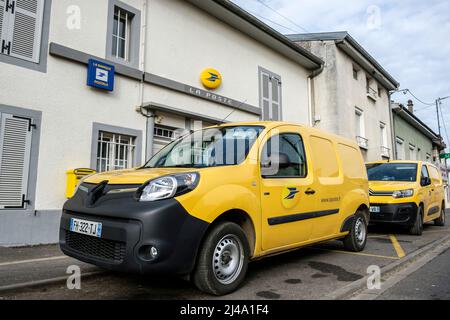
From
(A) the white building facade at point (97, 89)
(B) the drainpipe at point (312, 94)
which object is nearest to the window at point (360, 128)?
(B) the drainpipe at point (312, 94)

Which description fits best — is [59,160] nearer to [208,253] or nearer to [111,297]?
[111,297]

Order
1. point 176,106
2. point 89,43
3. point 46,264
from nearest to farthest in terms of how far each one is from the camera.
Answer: point 46,264, point 89,43, point 176,106

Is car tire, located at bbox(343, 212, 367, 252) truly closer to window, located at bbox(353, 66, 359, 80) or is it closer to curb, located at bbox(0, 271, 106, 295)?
curb, located at bbox(0, 271, 106, 295)

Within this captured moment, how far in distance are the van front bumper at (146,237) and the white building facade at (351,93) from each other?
1325 cm

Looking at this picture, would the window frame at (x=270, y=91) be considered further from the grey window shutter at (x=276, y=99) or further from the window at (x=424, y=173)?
the window at (x=424, y=173)

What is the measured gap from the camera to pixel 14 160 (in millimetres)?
6102

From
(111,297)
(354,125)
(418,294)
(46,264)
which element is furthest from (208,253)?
(354,125)

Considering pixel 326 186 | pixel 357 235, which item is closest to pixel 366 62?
pixel 357 235

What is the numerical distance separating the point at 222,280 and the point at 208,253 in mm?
378

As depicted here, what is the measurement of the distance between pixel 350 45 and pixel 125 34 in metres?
11.8

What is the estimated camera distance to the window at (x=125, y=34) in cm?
805

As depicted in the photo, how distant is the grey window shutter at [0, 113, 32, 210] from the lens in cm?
595

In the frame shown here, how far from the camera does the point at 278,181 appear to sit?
148 inches

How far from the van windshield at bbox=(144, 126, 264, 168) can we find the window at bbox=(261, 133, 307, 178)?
212 millimetres
